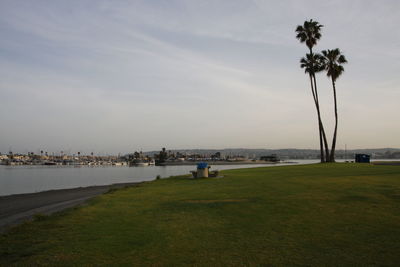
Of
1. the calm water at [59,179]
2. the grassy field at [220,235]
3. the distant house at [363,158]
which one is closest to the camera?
the grassy field at [220,235]

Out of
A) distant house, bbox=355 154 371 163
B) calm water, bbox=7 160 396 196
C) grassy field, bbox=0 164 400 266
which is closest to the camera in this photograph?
grassy field, bbox=0 164 400 266

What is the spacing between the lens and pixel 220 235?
28.1 feet

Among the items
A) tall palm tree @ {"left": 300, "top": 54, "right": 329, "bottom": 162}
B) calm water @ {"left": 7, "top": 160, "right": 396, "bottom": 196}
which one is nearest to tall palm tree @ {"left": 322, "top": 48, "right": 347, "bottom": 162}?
tall palm tree @ {"left": 300, "top": 54, "right": 329, "bottom": 162}

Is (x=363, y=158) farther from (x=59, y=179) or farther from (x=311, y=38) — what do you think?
(x=59, y=179)

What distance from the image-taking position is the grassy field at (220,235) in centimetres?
668

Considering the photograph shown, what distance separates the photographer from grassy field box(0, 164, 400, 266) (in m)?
6.68

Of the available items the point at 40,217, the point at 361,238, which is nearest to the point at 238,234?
the point at 361,238

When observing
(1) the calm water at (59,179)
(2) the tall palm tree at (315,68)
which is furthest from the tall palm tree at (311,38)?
(1) the calm water at (59,179)

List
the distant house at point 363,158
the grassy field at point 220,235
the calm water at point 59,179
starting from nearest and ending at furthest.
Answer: the grassy field at point 220,235 → the calm water at point 59,179 → the distant house at point 363,158

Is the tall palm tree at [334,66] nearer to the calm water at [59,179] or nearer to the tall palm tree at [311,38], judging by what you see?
the tall palm tree at [311,38]

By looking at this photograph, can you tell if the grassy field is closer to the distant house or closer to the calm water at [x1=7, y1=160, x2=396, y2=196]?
the calm water at [x1=7, y1=160, x2=396, y2=196]

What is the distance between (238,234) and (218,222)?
5.24ft

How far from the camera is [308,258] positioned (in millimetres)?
6586

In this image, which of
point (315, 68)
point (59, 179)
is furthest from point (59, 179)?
point (315, 68)
